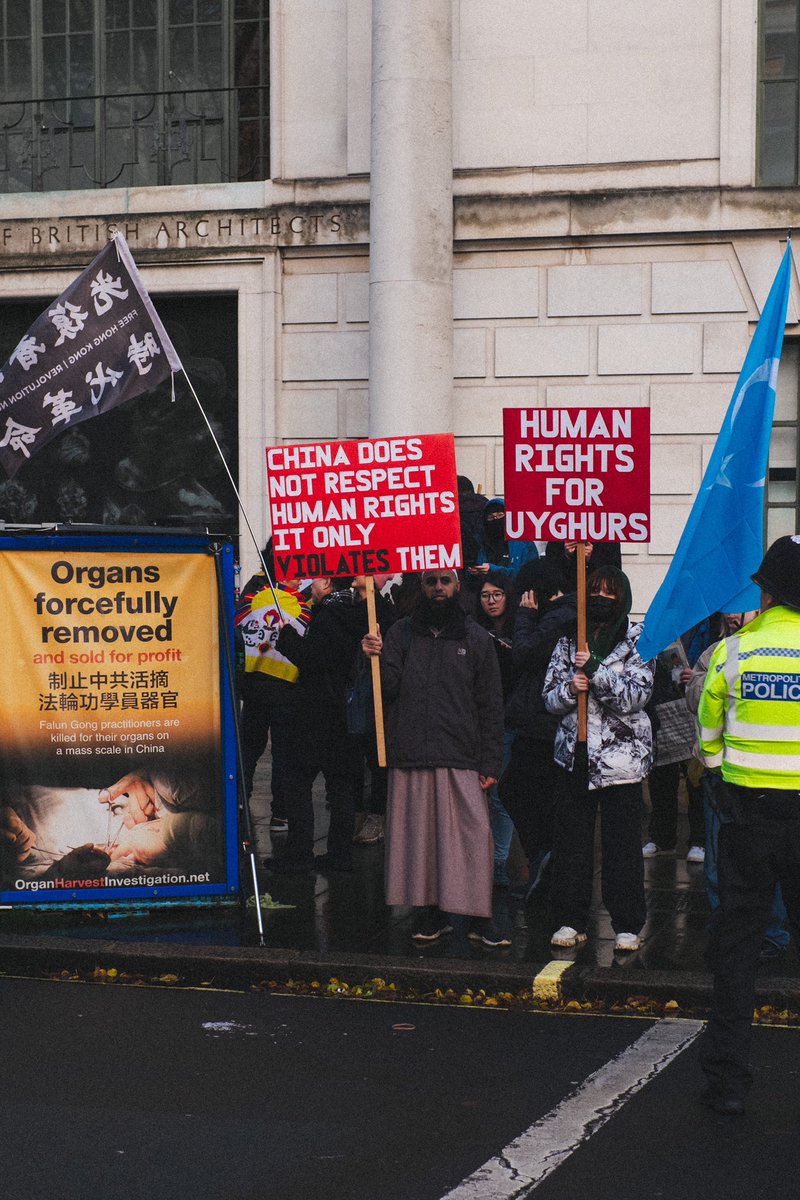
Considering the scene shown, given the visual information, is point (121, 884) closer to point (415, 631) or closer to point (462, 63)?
point (415, 631)

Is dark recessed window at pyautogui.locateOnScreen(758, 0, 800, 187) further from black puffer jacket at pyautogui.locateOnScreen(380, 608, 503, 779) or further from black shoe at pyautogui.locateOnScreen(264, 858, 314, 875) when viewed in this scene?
black puffer jacket at pyautogui.locateOnScreen(380, 608, 503, 779)

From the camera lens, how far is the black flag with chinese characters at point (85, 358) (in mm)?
8297

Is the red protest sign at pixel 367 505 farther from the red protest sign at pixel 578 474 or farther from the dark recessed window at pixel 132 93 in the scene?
the dark recessed window at pixel 132 93

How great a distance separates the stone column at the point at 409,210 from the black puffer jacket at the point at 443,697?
23.2ft

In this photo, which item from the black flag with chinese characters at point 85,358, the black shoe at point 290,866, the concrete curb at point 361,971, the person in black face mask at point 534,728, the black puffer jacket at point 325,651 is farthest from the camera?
the black puffer jacket at point 325,651

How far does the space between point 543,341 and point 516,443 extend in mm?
7261

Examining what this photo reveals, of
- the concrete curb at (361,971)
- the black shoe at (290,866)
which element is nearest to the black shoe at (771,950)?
the concrete curb at (361,971)

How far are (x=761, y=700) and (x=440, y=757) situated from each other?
2.45 m

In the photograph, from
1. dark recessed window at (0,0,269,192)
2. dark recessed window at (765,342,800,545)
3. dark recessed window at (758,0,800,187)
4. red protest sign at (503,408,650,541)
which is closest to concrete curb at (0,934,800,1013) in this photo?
red protest sign at (503,408,650,541)

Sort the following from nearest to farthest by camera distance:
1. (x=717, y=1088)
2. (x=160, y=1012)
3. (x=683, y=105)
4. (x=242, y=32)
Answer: (x=717, y=1088)
(x=160, y=1012)
(x=683, y=105)
(x=242, y=32)

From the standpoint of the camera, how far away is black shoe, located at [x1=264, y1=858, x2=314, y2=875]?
9445mm

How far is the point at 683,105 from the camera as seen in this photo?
583 inches

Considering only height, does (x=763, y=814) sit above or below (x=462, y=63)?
below

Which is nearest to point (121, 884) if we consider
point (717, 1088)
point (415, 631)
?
point (415, 631)
